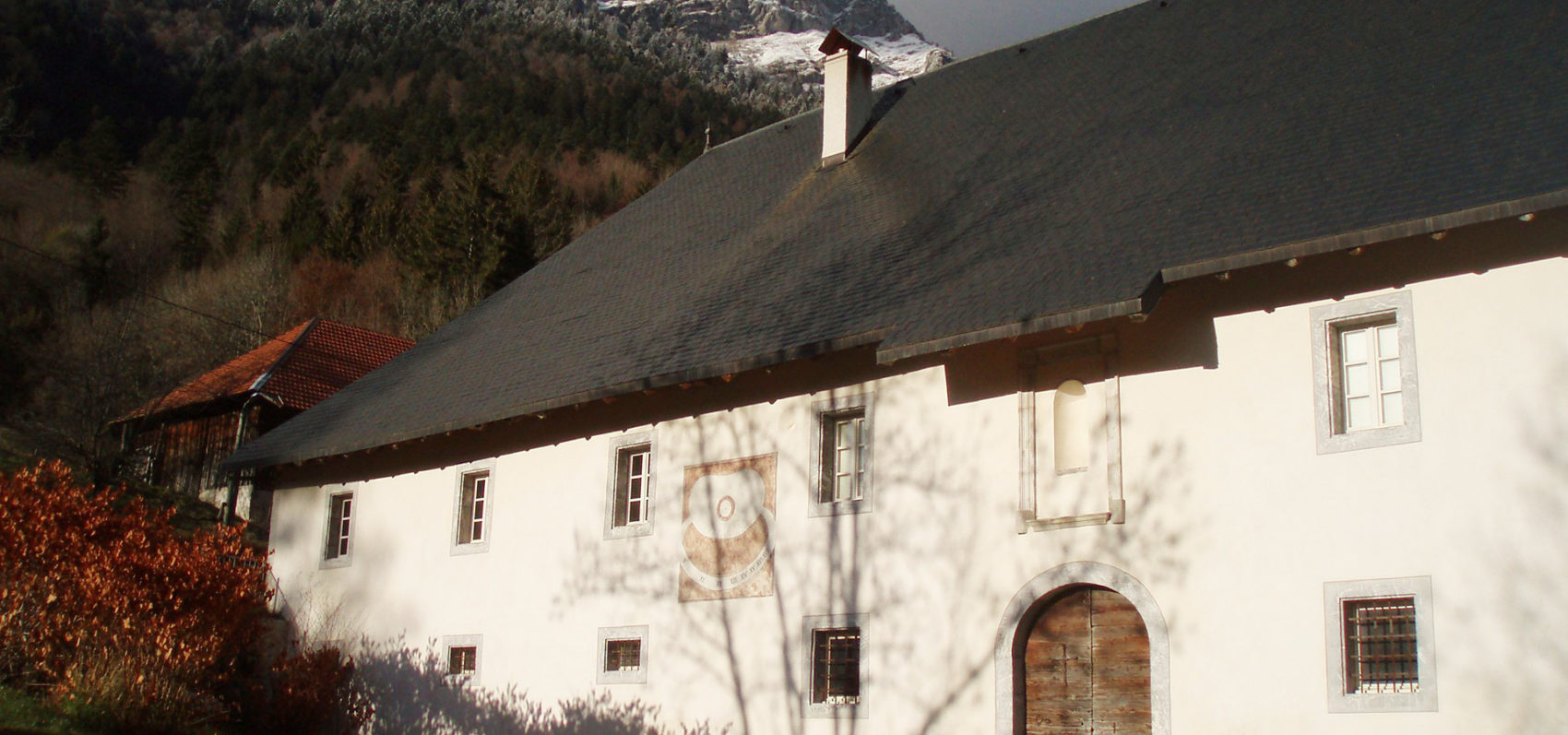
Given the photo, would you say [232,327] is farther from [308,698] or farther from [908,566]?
[908,566]

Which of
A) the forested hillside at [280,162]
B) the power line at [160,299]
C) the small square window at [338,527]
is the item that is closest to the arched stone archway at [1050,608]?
the small square window at [338,527]

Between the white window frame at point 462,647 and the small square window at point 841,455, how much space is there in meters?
5.29

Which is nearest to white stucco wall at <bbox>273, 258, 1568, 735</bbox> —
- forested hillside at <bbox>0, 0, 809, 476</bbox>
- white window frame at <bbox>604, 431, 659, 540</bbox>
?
white window frame at <bbox>604, 431, 659, 540</bbox>

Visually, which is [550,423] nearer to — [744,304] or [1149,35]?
[744,304]

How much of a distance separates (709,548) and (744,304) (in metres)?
2.77

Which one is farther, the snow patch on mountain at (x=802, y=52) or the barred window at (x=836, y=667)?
the snow patch on mountain at (x=802, y=52)

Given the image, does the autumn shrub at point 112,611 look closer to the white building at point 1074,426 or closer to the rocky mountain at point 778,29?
the white building at point 1074,426

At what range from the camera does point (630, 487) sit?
16.5 metres

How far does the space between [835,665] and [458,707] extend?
224 inches

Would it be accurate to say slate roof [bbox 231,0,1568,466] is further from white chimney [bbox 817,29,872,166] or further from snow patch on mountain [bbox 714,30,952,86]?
snow patch on mountain [bbox 714,30,952,86]

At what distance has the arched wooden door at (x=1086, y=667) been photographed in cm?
1176

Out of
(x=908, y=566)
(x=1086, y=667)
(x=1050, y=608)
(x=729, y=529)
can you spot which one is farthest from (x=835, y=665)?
(x=1086, y=667)

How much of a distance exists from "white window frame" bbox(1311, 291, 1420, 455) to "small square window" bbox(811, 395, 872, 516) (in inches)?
174

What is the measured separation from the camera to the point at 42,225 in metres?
52.9
